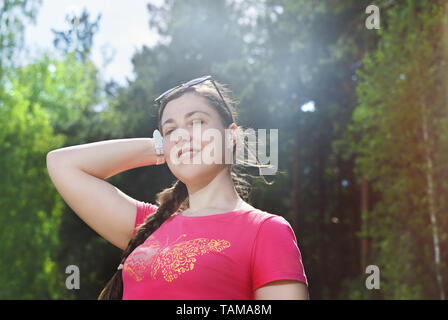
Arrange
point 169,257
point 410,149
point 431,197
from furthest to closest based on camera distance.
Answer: point 410,149 → point 431,197 → point 169,257

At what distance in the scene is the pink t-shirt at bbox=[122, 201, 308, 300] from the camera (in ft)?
5.75

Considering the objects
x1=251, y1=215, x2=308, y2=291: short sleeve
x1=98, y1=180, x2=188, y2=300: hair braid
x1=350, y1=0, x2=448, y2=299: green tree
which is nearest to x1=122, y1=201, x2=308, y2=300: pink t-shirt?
x1=251, y1=215, x2=308, y2=291: short sleeve

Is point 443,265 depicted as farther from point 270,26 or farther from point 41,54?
point 41,54

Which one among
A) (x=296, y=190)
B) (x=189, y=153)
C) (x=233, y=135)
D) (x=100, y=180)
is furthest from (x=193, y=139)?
(x=296, y=190)

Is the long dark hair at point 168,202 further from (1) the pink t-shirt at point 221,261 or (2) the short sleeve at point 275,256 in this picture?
(2) the short sleeve at point 275,256

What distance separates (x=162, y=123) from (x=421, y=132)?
744cm

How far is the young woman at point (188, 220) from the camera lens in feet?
5.85

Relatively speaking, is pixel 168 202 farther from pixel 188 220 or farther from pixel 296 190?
pixel 296 190

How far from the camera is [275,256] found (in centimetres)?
174

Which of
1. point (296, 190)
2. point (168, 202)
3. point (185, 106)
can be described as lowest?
point (168, 202)

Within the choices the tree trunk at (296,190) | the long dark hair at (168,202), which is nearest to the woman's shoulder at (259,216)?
the long dark hair at (168,202)

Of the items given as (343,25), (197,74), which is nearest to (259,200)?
(197,74)

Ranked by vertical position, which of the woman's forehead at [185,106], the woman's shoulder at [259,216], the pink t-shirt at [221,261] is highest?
the woman's forehead at [185,106]

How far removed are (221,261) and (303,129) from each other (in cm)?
1686
